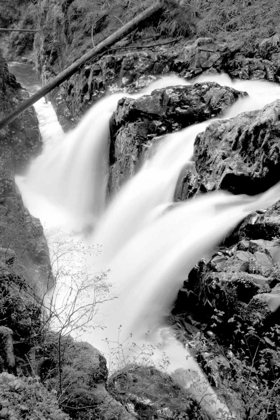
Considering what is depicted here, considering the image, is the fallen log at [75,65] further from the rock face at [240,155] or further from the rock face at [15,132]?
the rock face at [15,132]

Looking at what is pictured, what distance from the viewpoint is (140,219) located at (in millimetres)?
10000

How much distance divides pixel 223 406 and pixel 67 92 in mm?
14976

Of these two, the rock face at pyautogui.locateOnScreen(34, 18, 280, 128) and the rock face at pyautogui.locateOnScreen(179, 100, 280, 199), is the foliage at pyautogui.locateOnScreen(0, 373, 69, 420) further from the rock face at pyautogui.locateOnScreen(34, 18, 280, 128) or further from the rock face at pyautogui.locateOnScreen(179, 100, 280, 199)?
the rock face at pyautogui.locateOnScreen(34, 18, 280, 128)

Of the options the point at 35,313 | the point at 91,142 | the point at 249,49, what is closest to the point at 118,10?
the point at 249,49

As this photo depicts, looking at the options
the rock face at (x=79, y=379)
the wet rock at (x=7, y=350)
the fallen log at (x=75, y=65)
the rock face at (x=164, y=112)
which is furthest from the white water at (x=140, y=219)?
the fallen log at (x=75, y=65)

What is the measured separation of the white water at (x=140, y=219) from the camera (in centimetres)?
727

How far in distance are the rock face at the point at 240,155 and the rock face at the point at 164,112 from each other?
77.8 inches

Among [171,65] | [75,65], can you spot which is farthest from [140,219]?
[171,65]

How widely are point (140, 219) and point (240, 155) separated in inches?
124

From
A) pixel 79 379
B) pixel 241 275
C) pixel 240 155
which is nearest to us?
pixel 79 379

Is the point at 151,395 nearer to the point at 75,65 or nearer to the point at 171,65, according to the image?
the point at 75,65

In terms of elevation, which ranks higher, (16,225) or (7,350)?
(7,350)

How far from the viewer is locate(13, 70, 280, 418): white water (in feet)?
23.9

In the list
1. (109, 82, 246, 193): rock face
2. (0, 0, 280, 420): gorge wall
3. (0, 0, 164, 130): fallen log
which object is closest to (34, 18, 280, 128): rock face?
(0, 0, 280, 420): gorge wall
